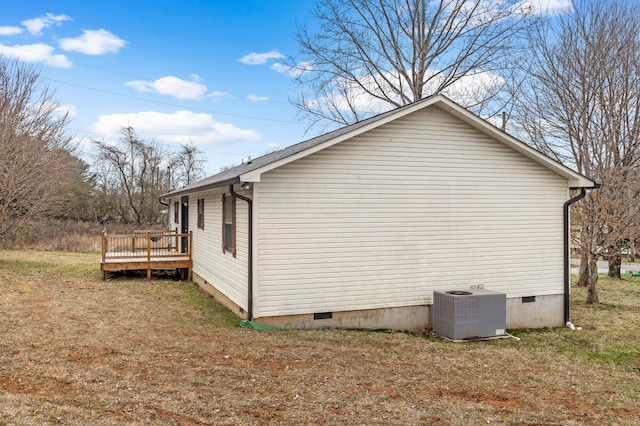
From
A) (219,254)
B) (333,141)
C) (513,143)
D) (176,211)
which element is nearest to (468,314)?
(513,143)

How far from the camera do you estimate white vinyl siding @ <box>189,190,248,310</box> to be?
8469 mm

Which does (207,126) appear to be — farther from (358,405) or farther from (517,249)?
(358,405)

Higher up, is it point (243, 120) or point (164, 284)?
point (243, 120)

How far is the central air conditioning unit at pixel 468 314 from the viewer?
8352 millimetres

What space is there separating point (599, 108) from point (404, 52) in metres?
8.30

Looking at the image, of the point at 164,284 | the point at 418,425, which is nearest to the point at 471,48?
the point at 164,284

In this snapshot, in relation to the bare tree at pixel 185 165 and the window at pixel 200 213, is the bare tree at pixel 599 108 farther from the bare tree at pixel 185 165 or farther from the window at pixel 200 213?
the bare tree at pixel 185 165

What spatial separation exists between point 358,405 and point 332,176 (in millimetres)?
4553

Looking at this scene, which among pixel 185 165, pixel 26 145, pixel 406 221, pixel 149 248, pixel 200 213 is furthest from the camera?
pixel 185 165

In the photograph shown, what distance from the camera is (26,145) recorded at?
15.0 metres

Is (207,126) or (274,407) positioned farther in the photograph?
(207,126)

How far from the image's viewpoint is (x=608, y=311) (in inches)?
475

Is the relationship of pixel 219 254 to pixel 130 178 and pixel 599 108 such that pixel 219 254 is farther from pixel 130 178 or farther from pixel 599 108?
pixel 130 178

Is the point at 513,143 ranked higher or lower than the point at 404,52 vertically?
lower
